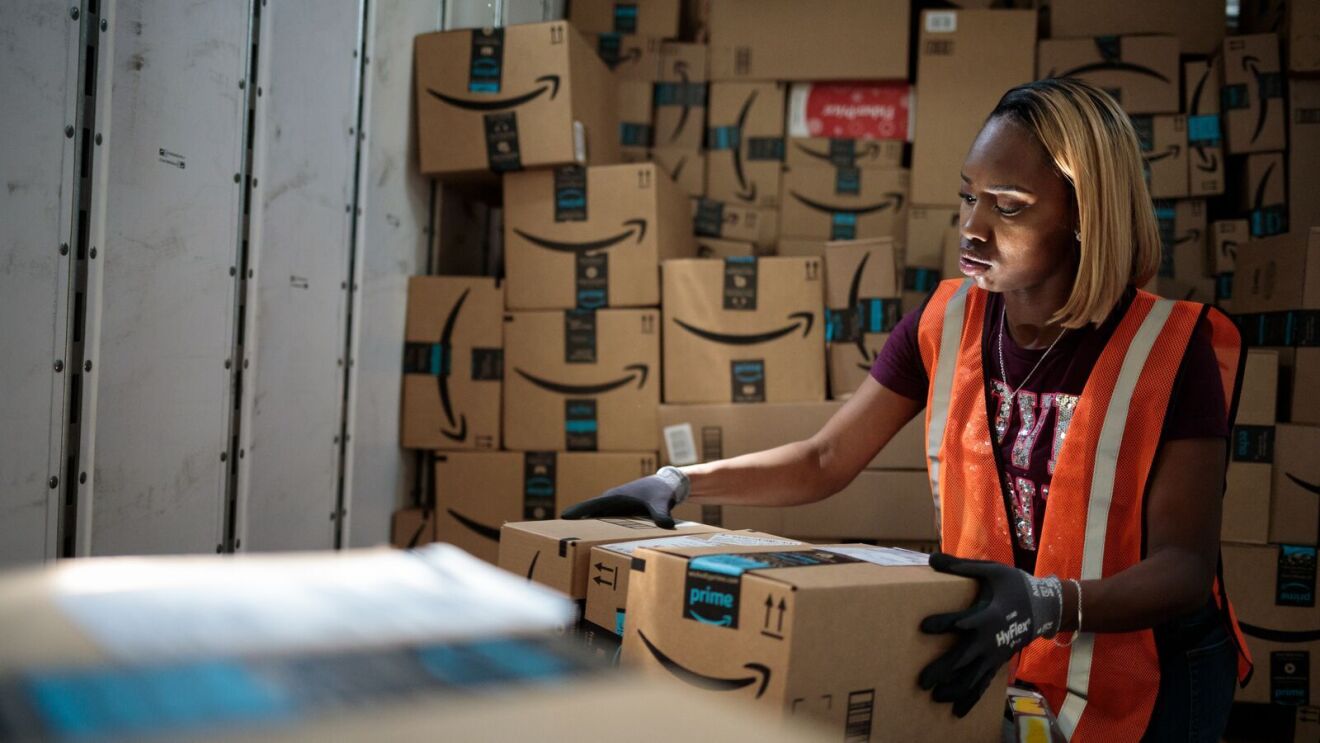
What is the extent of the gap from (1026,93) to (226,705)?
4.66ft

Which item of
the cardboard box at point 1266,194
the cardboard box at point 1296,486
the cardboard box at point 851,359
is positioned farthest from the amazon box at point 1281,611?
the cardboard box at point 1266,194

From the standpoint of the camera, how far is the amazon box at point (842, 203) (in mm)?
4242

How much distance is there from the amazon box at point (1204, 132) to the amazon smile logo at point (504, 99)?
243 centimetres

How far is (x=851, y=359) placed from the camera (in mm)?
3412

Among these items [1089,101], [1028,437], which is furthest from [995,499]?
[1089,101]

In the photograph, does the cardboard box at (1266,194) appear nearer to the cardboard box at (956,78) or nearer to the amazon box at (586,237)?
the cardboard box at (956,78)

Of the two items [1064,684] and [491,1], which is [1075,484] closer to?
[1064,684]

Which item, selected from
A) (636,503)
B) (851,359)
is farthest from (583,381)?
(636,503)

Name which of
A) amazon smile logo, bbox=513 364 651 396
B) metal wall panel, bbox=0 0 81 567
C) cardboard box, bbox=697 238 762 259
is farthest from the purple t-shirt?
cardboard box, bbox=697 238 762 259

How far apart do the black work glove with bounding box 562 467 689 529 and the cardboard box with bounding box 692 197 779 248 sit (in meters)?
2.66

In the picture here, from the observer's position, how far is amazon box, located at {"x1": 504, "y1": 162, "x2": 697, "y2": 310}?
3.44 m

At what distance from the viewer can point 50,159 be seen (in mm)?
1917

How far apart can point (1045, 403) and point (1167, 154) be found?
3.02m

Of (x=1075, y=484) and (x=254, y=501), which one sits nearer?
(x=1075, y=484)
